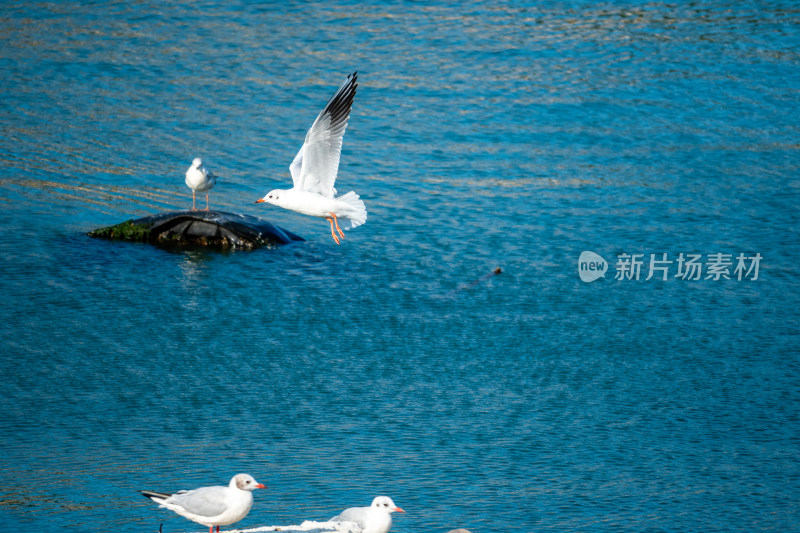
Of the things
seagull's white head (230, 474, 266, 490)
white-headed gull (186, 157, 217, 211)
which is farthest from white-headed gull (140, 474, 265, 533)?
white-headed gull (186, 157, 217, 211)

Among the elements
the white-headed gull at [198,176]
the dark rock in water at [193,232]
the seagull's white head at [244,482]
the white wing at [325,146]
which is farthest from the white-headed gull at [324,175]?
the white-headed gull at [198,176]

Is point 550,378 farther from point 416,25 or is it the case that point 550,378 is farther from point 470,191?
point 416,25

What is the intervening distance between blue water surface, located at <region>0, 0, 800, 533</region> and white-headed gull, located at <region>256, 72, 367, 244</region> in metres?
1.53

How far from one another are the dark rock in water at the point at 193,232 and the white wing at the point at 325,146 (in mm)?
3792

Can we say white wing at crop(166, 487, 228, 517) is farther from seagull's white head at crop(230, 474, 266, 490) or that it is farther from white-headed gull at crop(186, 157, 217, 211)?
white-headed gull at crop(186, 157, 217, 211)

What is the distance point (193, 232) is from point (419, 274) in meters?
2.64

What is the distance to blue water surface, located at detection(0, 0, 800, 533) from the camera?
24.7 feet

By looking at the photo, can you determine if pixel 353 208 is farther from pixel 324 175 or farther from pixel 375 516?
pixel 375 516

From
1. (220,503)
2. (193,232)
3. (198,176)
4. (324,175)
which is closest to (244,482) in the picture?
(220,503)

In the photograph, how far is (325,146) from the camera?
28.0ft

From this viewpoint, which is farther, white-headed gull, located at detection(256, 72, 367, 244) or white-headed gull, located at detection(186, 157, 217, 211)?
white-headed gull, located at detection(186, 157, 217, 211)

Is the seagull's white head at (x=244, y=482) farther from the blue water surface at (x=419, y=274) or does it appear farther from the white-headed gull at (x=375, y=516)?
the blue water surface at (x=419, y=274)

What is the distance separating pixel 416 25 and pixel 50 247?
33.9 ft

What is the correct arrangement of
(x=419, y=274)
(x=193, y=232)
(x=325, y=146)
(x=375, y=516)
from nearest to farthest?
(x=375, y=516), (x=325, y=146), (x=419, y=274), (x=193, y=232)
